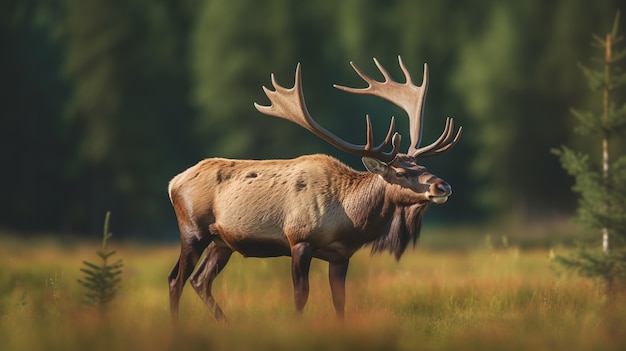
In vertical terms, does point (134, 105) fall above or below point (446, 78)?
below

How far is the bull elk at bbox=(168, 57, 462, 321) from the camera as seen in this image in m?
7.91

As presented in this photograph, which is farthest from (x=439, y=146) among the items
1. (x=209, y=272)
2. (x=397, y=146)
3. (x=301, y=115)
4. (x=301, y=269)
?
(x=209, y=272)

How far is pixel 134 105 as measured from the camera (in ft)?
92.9

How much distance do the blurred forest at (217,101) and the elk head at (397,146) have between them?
1946 cm

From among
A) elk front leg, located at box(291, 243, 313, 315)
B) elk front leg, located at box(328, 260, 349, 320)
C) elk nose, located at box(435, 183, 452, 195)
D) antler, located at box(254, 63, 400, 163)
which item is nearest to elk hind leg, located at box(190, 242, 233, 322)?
elk front leg, located at box(291, 243, 313, 315)

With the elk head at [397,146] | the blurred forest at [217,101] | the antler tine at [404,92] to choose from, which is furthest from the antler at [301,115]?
the blurred forest at [217,101]

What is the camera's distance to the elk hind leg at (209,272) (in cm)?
847

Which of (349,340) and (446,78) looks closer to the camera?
(349,340)

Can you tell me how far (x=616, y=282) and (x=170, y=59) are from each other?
2427 cm

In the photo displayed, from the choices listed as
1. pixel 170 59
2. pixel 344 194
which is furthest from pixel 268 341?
pixel 170 59

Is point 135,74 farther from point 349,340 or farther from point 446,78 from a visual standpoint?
point 349,340

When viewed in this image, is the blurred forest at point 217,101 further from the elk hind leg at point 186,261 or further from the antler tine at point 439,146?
the antler tine at point 439,146

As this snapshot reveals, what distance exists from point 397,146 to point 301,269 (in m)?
1.32

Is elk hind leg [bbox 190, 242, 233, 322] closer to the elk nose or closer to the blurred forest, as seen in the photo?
the elk nose
